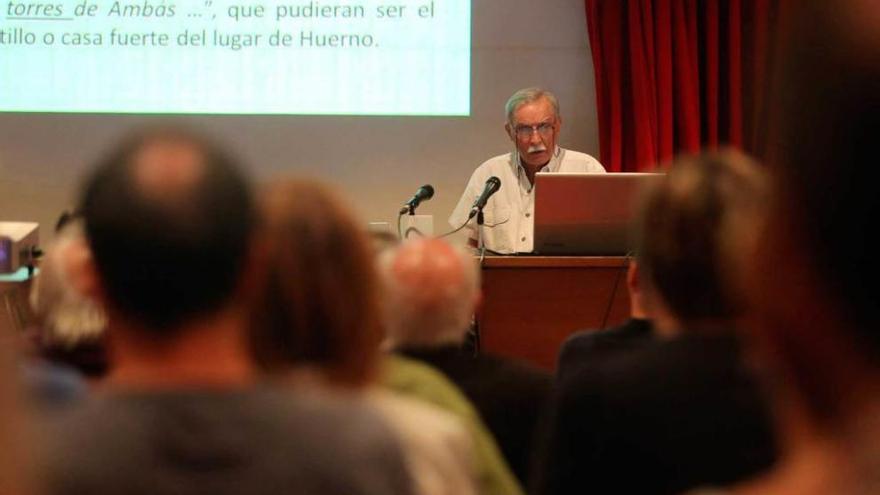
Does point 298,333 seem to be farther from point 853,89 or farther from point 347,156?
point 347,156

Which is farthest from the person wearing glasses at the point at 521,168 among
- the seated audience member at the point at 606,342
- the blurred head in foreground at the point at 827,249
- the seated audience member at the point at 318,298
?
the blurred head in foreground at the point at 827,249

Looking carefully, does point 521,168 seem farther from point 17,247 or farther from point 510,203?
point 17,247

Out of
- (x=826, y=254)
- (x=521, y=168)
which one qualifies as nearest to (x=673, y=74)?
(x=521, y=168)

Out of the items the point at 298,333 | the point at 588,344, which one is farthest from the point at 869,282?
the point at 588,344

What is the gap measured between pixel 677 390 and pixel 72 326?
1.04m

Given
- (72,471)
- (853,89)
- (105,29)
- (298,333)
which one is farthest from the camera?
(105,29)

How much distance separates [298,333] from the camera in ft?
4.65

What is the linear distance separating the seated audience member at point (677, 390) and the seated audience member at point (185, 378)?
2.00ft

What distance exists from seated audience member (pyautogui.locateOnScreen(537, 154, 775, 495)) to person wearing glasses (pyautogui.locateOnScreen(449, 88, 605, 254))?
10.9 feet

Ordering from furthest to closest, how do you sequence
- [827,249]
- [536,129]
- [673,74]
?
[673,74] → [536,129] → [827,249]

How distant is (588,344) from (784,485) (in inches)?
59.3

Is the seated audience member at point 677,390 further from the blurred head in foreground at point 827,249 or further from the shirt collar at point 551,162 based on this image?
the shirt collar at point 551,162

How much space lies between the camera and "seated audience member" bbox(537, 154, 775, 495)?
153cm

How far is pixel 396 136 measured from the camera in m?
5.87
